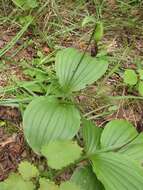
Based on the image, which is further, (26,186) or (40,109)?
(40,109)

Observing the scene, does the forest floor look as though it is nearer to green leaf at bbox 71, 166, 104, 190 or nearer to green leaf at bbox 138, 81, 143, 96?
green leaf at bbox 138, 81, 143, 96

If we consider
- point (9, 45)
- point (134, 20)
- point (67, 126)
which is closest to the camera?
point (67, 126)

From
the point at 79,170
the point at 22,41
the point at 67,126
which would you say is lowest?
the point at 79,170

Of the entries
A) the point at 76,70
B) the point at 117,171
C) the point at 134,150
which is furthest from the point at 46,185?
the point at 76,70

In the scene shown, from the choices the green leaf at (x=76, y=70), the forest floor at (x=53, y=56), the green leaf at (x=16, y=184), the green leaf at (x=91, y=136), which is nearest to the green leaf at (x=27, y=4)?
the forest floor at (x=53, y=56)

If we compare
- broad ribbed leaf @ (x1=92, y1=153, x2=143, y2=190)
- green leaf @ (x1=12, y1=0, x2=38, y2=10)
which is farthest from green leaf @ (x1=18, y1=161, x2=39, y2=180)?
green leaf @ (x1=12, y1=0, x2=38, y2=10)

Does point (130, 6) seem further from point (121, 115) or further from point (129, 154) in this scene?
point (129, 154)

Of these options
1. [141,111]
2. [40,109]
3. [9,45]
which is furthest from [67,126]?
[9,45]

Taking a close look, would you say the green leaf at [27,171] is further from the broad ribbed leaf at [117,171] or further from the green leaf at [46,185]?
the broad ribbed leaf at [117,171]
